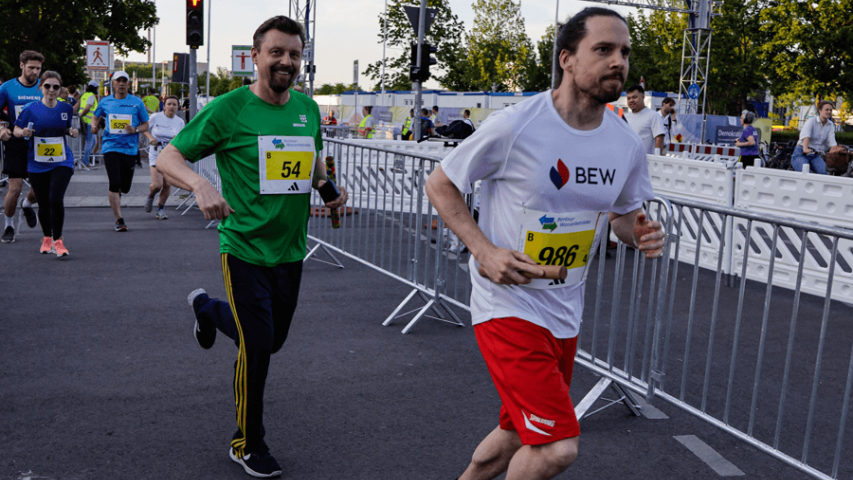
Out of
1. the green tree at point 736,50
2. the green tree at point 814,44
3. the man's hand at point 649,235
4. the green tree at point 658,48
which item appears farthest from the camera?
the green tree at point 658,48

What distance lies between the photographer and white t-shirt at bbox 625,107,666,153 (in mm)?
11070

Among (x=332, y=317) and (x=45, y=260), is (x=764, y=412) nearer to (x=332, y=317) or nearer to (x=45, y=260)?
(x=332, y=317)

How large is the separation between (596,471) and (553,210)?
176 cm

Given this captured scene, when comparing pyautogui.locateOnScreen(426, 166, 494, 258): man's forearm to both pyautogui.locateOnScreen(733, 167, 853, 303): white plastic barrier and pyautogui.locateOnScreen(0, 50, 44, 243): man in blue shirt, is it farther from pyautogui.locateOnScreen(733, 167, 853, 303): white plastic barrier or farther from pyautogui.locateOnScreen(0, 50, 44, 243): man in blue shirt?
pyautogui.locateOnScreen(0, 50, 44, 243): man in blue shirt

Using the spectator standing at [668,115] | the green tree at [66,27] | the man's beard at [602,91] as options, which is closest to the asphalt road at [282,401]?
the man's beard at [602,91]

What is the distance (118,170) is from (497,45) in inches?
2002

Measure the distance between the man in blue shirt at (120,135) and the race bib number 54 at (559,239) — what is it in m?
9.21

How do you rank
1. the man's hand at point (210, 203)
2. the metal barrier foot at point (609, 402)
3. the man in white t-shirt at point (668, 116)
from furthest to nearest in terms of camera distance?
the man in white t-shirt at point (668, 116) < the metal barrier foot at point (609, 402) < the man's hand at point (210, 203)

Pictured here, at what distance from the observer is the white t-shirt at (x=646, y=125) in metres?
11.1

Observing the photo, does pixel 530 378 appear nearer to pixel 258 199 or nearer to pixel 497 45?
pixel 258 199

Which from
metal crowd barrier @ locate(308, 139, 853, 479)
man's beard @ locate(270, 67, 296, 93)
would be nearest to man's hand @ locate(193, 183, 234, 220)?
man's beard @ locate(270, 67, 296, 93)

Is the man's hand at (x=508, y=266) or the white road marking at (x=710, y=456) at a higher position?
the man's hand at (x=508, y=266)

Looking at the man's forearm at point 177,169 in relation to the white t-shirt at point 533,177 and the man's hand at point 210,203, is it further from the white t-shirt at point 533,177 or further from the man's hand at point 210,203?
the white t-shirt at point 533,177

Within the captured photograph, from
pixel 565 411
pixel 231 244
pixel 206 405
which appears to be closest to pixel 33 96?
pixel 206 405
